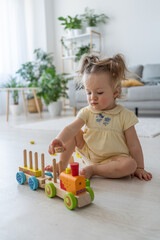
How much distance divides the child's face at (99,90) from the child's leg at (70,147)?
154mm

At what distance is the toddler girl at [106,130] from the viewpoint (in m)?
0.91

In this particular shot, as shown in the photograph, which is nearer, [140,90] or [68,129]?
[68,129]

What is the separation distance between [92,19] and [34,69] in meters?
1.33

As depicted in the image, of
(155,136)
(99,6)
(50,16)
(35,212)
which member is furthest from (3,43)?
(35,212)

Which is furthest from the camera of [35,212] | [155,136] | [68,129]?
[155,136]

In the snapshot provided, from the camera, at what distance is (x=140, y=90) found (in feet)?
9.53

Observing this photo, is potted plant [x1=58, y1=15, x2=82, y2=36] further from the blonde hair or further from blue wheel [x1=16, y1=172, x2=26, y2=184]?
blue wheel [x1=16, y1=172, x2=26, y2=184]

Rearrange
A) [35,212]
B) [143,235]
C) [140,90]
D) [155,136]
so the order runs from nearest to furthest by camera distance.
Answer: [143,235], [35,212], [155,136], [140,90]

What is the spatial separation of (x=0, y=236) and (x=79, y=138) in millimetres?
A: 518

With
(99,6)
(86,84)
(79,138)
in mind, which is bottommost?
(79,138)

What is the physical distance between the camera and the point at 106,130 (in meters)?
0.96

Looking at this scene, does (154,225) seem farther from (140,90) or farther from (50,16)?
(50,16)

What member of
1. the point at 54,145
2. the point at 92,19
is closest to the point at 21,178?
the point at 54,145

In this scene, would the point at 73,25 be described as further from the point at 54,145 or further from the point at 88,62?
the point at 54,145
